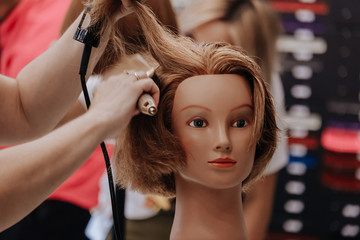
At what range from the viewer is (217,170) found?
95 cm

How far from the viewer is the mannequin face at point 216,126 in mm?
947

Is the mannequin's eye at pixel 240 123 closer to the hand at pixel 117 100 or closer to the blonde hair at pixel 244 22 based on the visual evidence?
the hand at pixel 117 100

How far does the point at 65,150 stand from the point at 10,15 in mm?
828

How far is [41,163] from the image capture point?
29.8 inches

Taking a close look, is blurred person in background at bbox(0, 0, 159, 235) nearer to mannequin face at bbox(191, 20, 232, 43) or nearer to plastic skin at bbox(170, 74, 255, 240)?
plastic skin at bbox(170, 74, 255, 240)

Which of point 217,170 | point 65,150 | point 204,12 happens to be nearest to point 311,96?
point 204,12

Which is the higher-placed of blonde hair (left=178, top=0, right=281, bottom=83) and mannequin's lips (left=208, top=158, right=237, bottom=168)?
blonde hair (left=178, top=0, right=281, bottom=83)

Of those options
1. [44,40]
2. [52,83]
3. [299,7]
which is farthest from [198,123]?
[299,7]

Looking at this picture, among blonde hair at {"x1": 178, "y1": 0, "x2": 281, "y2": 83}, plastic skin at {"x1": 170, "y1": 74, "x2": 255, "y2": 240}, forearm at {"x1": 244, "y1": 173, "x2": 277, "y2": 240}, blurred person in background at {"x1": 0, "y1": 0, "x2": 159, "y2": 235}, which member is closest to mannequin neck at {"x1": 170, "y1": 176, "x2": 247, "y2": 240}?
plastic skin at {"x1": 170, "y1": 74, "x2": 255, "y2": 240}

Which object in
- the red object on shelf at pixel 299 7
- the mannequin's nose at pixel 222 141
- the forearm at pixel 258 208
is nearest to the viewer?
the mannequin's nose at pixel 222 141

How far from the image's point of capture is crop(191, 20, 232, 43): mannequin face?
4.40 ft

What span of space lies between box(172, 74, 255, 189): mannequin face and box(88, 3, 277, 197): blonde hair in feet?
0.05

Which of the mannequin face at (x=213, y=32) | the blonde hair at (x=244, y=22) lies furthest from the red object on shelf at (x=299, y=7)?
the mannequin face at (x=213, y=32)

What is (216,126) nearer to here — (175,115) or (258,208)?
(175,115)
